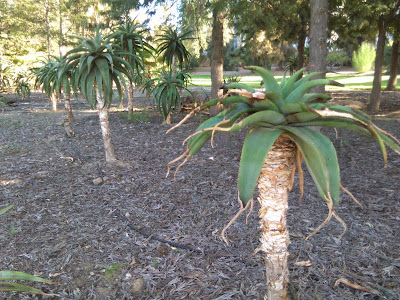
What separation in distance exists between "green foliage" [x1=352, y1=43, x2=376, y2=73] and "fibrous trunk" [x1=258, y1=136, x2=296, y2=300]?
32.9 metres

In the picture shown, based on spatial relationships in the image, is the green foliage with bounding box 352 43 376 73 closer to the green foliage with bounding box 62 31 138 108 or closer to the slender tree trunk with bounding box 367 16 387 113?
the slender tree trunk with bounding box 367 16 387 113

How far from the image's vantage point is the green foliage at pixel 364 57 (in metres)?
29.3

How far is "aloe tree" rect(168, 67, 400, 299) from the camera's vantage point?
1.29 m

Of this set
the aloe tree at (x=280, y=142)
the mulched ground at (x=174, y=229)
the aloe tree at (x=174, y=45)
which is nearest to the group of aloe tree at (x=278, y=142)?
the aloe tree at (x=280, y=142)

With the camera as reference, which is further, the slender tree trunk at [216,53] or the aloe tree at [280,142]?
the slender tree trunk at [216,53]

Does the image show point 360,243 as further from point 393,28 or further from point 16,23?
point 16,23

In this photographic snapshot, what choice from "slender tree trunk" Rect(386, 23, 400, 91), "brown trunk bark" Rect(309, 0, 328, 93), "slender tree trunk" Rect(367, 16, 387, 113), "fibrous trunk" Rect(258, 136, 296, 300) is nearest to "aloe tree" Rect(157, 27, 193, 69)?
"brown trunk bark" Rect(309, 0, 328, 93)

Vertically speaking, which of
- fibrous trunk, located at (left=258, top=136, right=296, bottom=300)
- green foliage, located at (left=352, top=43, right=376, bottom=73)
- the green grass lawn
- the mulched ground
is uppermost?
green foliage, located at (left=352, top=43, right=376, bottom=73)

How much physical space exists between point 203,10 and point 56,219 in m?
5.77

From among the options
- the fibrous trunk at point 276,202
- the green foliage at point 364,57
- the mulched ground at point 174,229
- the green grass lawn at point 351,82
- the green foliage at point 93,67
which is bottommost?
the mulched ground at point 174,229

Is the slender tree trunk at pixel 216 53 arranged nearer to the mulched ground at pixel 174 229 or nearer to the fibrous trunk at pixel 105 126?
the mulched ground at pixel 174 229

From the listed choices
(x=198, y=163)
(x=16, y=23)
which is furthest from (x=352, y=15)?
(x=16, y=23)

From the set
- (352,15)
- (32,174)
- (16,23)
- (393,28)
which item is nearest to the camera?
(32,174)

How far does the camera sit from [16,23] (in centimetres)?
1836
